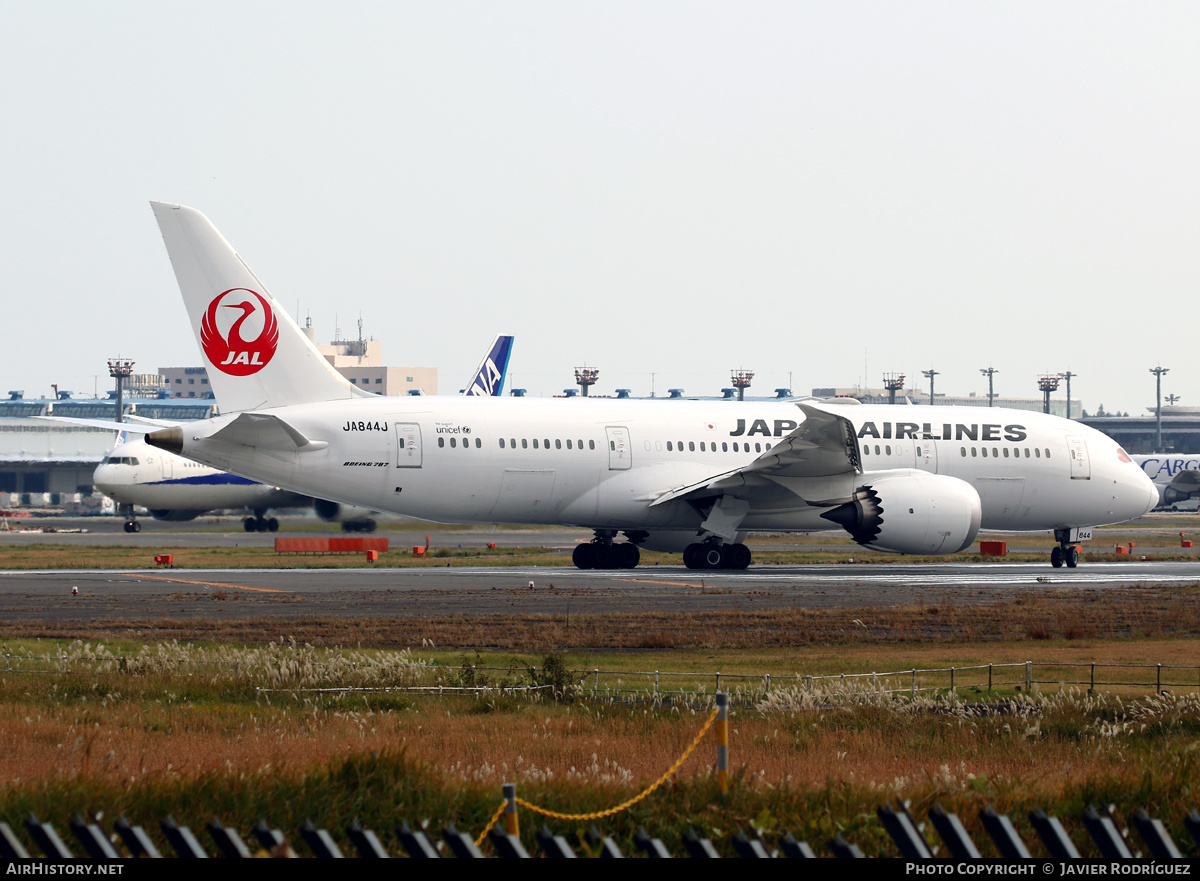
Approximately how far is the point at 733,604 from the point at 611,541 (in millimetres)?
12423

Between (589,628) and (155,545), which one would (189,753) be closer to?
(589,628)

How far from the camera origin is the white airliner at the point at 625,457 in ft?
109

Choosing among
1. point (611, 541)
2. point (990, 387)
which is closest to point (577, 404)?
point (611, 541)

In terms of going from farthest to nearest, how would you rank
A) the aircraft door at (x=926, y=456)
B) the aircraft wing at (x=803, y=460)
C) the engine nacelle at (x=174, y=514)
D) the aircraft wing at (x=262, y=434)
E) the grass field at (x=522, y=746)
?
the engine nacelle at (x=174, y=514), the aircraft door at (x=926, y=456), the aircraft wing at (x=803, y=460), the aircraft wing at (x=262, y=434), the grass field at (x=522, y=746)

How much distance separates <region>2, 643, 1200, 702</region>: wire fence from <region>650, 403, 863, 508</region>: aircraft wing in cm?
1626

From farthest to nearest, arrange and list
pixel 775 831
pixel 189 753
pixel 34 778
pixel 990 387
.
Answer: pixel 990 387
pixel 189 753
pixel 34 778
pixel 775 831

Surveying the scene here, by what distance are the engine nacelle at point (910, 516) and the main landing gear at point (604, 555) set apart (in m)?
6.20

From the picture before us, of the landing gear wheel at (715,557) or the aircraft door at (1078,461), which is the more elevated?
the aircraft door at (1078,461)

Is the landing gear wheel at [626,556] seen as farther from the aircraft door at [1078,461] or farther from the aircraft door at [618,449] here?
the aircraft door at [1078,461]

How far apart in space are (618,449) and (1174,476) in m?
82.1

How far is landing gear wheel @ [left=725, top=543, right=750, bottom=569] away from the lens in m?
37.7

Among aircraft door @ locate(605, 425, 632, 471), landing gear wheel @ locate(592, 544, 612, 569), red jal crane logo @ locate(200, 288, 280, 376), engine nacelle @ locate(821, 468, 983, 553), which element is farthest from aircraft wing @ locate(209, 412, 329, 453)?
engine nacelle @ locate(821, 468, 983, 553)

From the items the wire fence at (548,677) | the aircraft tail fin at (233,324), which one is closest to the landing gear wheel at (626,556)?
the aircraft tail fin at (233,324)

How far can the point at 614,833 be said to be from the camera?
27.2 ft
